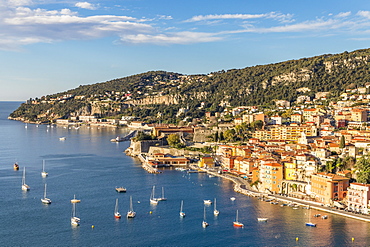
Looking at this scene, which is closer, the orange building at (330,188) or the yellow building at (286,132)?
the orange building at (330,188)

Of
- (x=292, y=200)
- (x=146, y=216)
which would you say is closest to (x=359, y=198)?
(x=292, y=200)

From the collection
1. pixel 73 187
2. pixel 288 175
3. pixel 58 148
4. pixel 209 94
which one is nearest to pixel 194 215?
pixel 288 175

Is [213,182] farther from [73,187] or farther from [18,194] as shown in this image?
[18,194]

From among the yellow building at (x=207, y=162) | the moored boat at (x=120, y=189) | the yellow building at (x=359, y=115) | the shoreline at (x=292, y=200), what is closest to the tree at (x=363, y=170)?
the shoreline at (x=292, y=200)

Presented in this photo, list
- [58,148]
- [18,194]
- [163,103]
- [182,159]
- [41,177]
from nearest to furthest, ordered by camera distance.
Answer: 1. [18,194]
2. [41,177]
3. [182,159]
4. [58,148]
5. [163,103]

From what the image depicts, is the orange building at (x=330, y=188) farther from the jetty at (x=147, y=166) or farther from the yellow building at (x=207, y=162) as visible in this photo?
the jetty at (x=147, y=166)
